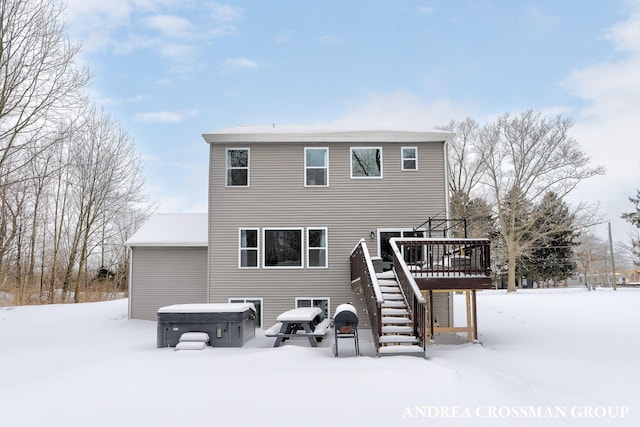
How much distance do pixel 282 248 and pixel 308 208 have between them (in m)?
1.46

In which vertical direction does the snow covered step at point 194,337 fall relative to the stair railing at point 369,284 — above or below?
below

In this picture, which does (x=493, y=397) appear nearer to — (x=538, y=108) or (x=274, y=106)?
(x=274, y=106)

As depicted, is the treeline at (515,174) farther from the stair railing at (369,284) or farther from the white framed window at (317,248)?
the stair railing at (369,284)

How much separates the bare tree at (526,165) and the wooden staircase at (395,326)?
834 inches

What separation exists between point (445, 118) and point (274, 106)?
15.6 m

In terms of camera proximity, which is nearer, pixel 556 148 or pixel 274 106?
pixel 274 106

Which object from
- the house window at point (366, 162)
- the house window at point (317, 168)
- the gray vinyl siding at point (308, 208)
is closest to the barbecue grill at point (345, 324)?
the gray vinyl siding at point (308, 208)

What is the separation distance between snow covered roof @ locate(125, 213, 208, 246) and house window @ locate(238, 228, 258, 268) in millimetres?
1589

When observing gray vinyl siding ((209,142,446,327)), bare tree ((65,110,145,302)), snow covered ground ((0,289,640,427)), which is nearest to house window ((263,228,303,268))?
gray vinyl siding ((209,142,446,327))

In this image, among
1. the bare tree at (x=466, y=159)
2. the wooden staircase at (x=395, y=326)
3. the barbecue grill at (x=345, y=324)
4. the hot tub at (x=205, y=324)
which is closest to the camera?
the wooden staircase at (x=395, y=326)

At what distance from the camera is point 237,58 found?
19.2m

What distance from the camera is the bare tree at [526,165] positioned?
101ft

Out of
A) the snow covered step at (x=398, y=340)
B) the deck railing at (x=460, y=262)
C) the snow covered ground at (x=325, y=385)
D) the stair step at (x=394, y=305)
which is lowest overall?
the snow covered ground at (x=325, y=385)

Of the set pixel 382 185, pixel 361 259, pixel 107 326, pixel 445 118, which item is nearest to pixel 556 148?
pixel 445 118
